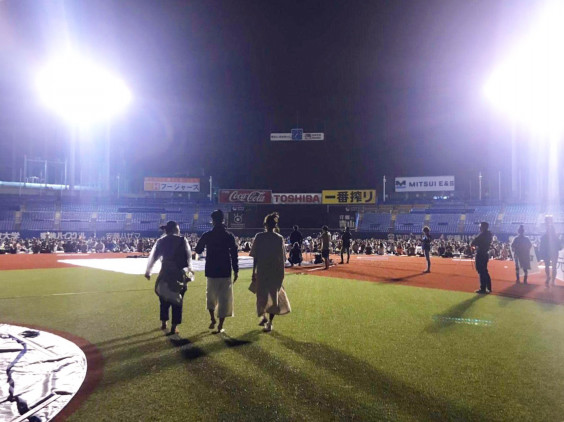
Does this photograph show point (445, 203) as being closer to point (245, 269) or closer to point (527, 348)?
point (245, 269)

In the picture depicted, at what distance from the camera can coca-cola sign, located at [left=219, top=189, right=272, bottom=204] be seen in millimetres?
44594

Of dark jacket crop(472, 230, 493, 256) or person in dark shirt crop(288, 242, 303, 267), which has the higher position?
dark jacket crop(472, 230, 493, 256)

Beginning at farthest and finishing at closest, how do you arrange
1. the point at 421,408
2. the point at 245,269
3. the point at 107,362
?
the point at 245,269
the point at 107,362
the point at 421,408

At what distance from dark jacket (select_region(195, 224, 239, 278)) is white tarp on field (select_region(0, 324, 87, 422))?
216cm

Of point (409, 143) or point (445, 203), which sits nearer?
point (409, 143)

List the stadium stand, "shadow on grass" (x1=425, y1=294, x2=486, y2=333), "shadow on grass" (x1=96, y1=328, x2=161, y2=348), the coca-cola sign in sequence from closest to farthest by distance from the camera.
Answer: "shadow on grass" (x1=96, y1=328, x2=161, y2=348)
"shadow on grass" (x1=425, y1=294, x2=486, y2=333)
the coca-cola sign
the stadium stand

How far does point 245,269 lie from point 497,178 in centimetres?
5586

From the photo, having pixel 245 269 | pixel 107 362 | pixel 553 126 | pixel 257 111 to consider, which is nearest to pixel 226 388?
pixel 107 362

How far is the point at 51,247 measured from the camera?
27.7 meters

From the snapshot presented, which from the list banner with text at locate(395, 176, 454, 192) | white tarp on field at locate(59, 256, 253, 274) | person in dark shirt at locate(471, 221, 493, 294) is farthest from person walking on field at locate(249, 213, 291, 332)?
banner with text at locate(395, 176, 454, 192)

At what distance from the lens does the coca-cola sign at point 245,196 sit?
4459 cm

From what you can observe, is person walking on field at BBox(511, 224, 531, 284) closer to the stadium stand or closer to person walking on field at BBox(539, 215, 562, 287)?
person walking on field at BBox(539, 215, 562, 287)

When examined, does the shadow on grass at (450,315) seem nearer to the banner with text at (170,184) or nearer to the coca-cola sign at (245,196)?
the coca-cola sign at (245,196)

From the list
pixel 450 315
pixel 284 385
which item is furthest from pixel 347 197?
pixel 284 385
